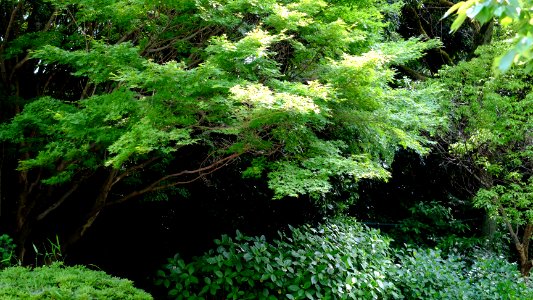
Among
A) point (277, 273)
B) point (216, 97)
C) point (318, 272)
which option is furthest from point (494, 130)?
point (216, 97)

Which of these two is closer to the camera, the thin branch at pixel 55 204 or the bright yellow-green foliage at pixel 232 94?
the bright yellow-green foliage at pixel 232 94

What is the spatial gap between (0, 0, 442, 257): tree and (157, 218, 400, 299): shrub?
96 centimetres

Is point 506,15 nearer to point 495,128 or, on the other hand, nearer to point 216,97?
point 216,97

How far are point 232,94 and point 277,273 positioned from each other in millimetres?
2268

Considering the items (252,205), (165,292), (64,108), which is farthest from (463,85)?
(64,108)

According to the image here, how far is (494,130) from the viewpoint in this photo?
7715mm

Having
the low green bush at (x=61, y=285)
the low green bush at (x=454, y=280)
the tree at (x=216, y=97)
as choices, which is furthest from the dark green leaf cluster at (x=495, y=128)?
the low green bush at (x=61, y=285)

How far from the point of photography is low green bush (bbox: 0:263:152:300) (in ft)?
9.93

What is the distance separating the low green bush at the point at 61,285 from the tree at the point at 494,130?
6.05m

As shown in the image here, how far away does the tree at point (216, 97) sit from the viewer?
362cm

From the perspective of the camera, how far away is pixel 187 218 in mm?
6191

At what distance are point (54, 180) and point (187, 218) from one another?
1981mm

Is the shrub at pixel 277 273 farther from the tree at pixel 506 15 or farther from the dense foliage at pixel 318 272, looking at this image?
the tree at pixel 506 15

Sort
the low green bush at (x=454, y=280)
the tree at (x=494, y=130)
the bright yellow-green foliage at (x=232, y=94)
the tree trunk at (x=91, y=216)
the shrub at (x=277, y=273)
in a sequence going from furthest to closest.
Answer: the tree at (x=494, y=130), the low green bush at (x=454, y=280), the tree trunk at (x=91, y=216), the shrub at (x=277, y=273), the bright yellow-green foliage at (x=232, y=94)
